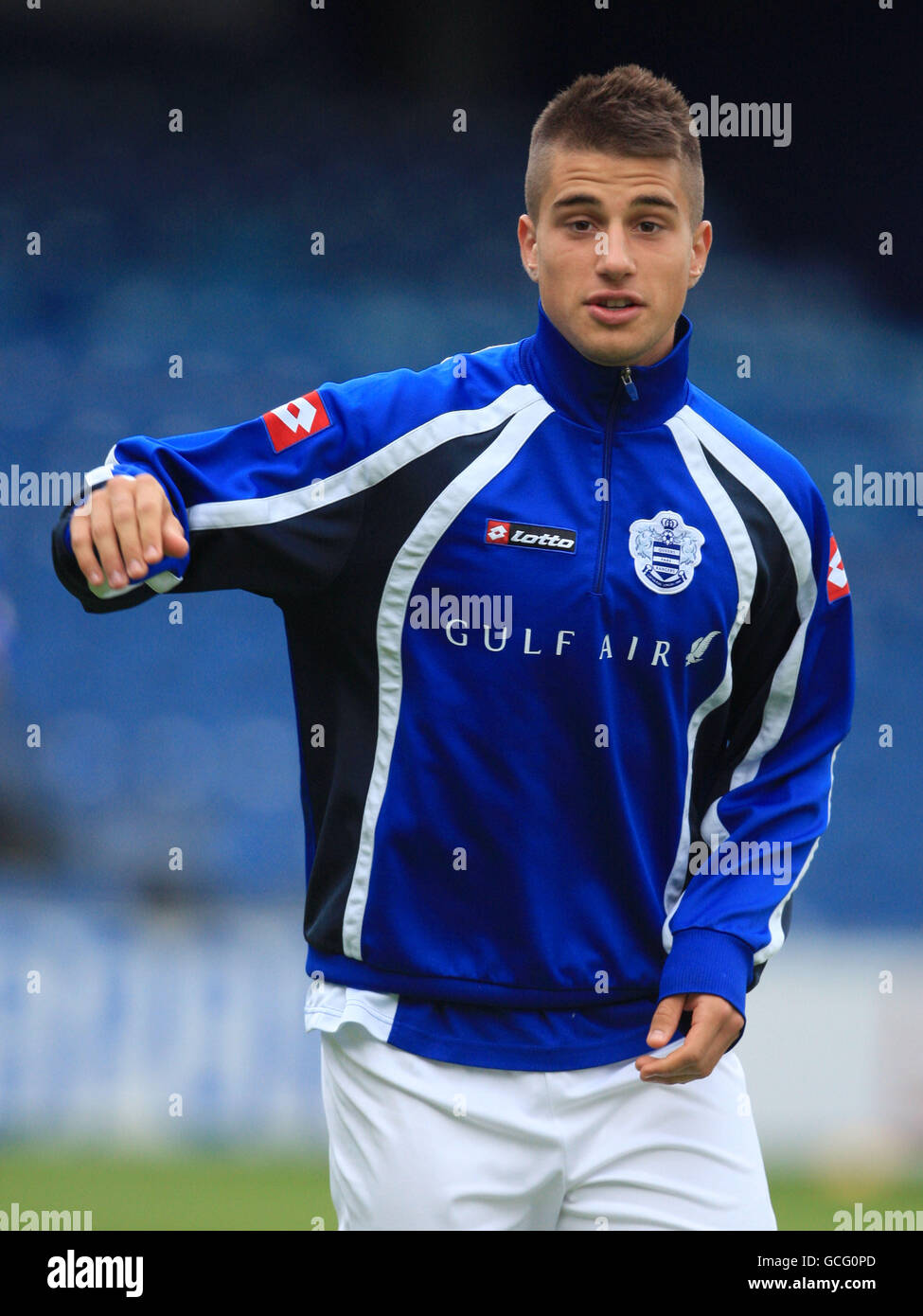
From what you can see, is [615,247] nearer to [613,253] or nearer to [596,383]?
[613,253]

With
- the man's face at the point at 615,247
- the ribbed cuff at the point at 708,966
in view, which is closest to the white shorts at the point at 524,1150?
the ribbed cuff at the point at 708,966

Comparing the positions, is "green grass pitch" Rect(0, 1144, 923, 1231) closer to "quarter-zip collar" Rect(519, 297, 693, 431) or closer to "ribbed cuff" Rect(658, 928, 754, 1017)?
"ribbed cuff" Rect(658, 928, 754, 1017)

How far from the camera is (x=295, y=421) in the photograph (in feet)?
5.84

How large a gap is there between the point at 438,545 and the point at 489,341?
378 centimetres

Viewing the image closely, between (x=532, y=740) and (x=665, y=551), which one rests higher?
(x=665, y=551)

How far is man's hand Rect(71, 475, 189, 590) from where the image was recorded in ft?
5.01

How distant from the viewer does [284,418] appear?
1781mm

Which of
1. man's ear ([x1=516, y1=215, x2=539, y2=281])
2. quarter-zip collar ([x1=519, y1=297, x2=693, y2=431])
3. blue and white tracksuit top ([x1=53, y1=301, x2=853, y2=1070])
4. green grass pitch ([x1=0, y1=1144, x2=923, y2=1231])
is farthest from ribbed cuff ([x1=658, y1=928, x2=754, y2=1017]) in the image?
green grass pitch ([x1=0, y1=1144, x2=923, y2=1231])

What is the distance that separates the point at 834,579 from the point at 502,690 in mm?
452

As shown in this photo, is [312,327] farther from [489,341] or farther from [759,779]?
[759,779]

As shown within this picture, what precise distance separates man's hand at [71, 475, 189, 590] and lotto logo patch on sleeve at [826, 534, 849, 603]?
799mm

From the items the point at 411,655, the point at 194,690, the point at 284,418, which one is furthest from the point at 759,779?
the point at 194,690

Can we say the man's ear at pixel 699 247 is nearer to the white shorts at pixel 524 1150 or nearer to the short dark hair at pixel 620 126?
the short dark hair at pixel 620 126

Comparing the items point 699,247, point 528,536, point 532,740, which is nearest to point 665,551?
point 528,536
